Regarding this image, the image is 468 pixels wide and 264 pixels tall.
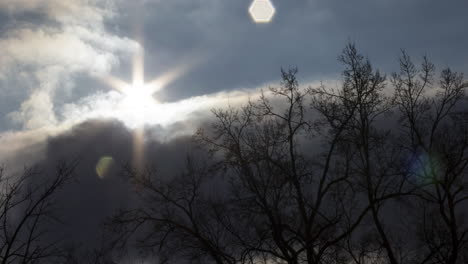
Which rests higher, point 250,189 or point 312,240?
point 250,189

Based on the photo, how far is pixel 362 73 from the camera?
55.8ft

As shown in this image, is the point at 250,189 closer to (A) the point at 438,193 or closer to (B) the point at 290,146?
(B) the point at 290,146

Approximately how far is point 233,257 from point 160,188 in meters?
4.65

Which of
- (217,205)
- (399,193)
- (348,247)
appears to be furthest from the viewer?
(348,247)

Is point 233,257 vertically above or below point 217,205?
below

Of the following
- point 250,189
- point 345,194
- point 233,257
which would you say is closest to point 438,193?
point 345,194

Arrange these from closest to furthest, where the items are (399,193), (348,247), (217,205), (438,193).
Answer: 1. (399,193)
2. (438,193)
3. (217,205)
4. (348,247)

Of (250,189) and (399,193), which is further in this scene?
(250,189)

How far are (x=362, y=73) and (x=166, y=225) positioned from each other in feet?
35.9

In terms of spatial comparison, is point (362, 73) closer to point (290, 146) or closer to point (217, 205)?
point (290, 146)

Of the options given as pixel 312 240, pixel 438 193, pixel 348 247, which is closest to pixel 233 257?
pixel 312 240

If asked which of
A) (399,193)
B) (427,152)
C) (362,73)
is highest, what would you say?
(362,73)

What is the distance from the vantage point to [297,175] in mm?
17656

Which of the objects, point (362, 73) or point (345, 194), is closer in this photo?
point (362, 73)
